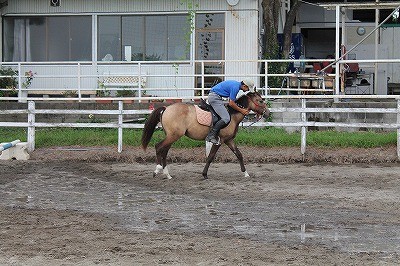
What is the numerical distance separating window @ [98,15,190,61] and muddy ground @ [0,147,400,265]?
726 cm

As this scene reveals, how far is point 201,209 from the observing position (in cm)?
1311

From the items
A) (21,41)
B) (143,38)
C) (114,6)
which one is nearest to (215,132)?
(143,38)

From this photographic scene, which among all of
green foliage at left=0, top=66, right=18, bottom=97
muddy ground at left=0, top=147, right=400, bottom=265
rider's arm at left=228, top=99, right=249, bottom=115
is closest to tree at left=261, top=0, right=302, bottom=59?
muddy ground at left=0, top=147, right=400, bottom=265

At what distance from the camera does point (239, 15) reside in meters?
26.6

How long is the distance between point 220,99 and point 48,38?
12.8m

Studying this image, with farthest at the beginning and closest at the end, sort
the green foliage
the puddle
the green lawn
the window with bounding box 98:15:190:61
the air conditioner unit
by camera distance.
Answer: the air conditioner unit
the window with bounding box 98:15:190:61
the green foliage
the green lawn
the puddle

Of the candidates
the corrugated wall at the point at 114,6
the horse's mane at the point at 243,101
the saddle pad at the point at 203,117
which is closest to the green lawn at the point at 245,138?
the horse's mane at the point at 243,101

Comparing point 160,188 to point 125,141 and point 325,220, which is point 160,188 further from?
point 125,141

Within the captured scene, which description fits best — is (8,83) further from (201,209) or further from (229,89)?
(201,209)

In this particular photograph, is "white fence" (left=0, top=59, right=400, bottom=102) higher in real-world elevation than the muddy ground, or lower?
higher

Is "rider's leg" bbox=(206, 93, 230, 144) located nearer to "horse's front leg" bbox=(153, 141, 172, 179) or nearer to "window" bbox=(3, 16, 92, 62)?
"horse's front leg" bbox=(153, 141, 172, 179)

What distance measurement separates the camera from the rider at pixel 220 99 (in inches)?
658

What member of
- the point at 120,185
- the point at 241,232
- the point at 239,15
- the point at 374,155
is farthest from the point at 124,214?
the point at 239,15

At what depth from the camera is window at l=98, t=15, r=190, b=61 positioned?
1068 inches
